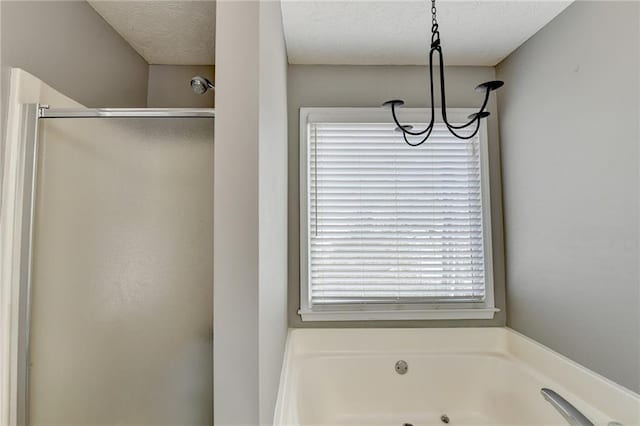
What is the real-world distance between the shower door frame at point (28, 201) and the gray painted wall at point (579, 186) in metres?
1.65

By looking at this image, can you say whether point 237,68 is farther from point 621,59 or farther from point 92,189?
point 621,59

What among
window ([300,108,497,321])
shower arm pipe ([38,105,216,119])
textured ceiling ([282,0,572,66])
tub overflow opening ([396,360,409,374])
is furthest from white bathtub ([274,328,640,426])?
textured ceiling ([282,0,572,66])

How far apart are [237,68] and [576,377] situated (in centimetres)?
197

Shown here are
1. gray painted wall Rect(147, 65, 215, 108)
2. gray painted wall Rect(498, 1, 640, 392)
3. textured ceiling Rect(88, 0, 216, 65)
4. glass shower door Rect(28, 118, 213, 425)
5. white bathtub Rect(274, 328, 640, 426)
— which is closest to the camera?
glass shower door Rect(28, 118, 213, 425)

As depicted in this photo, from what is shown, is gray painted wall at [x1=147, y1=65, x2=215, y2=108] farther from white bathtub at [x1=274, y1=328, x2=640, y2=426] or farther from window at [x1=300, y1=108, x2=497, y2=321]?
white bathtub at [x1=274, y1=328, x2=640, y2=426]

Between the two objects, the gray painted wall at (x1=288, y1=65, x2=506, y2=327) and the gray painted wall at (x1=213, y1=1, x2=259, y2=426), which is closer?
the gray painted wall at (x1=213, y1=1, x2=259, y2=426)

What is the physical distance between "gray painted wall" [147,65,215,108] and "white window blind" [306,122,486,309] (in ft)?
2.59

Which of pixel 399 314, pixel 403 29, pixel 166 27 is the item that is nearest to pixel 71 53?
pixel 166 27

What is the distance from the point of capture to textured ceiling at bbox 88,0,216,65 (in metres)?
1.50

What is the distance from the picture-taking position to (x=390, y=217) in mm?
1990

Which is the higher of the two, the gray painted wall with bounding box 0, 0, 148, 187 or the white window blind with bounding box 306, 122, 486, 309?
the gray painted wall with bounding box 0, 0, 148, 187

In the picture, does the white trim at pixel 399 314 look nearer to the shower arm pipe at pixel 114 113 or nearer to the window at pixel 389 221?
the window at pixel 389 221

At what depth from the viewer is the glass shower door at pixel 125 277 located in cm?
107

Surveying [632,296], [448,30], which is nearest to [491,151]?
[448,30]
